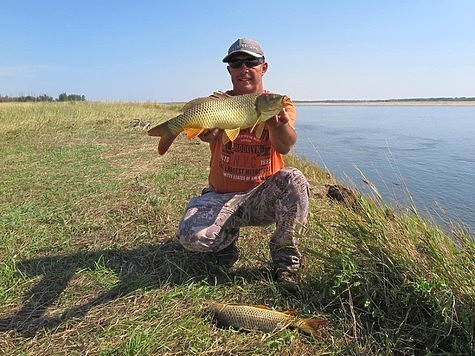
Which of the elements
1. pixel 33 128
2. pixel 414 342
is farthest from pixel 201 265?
pixel 33 128

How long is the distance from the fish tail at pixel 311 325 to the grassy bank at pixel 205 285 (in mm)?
47

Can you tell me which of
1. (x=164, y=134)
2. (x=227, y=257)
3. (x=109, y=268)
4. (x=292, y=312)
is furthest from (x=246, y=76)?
(x=109, y=268)

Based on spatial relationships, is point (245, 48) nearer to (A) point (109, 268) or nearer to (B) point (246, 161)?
(B) point (246, 161)

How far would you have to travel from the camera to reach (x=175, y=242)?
3.48m

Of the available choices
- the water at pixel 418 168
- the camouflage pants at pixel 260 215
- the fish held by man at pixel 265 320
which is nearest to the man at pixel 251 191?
the camouflage pants at pixel 260 215

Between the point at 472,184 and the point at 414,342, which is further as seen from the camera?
the point at 472,184

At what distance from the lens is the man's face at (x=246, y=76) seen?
111 inches

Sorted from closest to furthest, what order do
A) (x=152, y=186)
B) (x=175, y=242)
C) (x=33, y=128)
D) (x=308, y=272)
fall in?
(x=308, y=272), (x=175, y=242), (x=152, y=186), (x=33, y=128)

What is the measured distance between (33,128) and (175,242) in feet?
38.4

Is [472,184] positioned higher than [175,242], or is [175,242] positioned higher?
[175,242]

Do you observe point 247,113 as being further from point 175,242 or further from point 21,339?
point 21,339

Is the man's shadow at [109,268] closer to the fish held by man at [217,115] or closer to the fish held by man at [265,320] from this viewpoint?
the fish held by man at [265,320]

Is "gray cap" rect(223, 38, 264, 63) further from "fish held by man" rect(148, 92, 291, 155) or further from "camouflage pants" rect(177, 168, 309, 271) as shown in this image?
"camouflage pants" rect(177, 168, 309, 271)

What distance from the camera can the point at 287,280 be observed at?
2.69m
